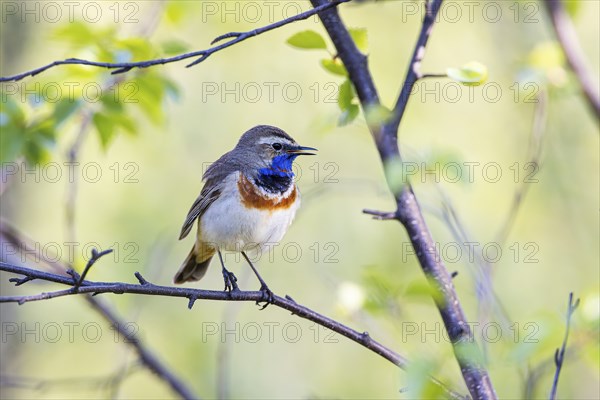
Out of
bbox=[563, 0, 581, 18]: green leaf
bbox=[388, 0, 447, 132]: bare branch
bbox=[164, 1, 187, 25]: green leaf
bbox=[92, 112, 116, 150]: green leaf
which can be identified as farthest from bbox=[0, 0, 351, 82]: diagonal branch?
bbox=[164, 1, 187, 25]: green leaf

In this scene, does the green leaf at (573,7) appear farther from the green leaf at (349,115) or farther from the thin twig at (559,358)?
the thin twig at (559,358)

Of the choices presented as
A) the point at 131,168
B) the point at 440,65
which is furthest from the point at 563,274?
the point at 131,168

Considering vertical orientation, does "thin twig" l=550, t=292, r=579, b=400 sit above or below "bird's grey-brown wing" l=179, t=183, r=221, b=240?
below

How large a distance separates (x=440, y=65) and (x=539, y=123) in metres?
5.65

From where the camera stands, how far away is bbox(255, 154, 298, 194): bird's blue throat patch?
16.8ft

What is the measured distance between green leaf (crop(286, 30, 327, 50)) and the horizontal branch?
1353 millimetres

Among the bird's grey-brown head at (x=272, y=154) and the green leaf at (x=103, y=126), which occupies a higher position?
the bird's grey-brown head at (x=272, y=154)

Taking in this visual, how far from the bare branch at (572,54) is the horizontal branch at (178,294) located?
211 cm

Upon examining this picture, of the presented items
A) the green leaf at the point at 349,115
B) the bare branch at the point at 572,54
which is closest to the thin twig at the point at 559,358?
the green leaf at the point at 349,115

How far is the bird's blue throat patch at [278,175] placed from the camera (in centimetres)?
512

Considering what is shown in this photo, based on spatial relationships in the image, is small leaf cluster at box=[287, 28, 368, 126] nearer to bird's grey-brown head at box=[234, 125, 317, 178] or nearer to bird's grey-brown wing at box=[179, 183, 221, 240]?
bird's grey-brown head at box=[234, 125, 317, 178]

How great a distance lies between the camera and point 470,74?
343 cm

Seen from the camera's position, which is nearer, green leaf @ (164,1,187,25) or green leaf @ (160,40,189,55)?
green leaf @ (160,40,189,55)

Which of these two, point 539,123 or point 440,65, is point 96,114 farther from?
point 440,65
